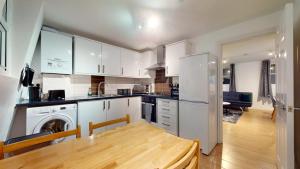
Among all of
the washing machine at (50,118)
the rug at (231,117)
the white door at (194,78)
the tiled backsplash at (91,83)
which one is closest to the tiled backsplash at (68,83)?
the tiled backsplash at (91,83)

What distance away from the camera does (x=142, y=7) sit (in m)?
1.81

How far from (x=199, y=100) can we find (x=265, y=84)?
545cm

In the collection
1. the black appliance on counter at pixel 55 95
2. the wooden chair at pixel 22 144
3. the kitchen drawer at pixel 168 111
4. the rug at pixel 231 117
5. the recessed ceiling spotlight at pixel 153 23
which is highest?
the recessed ceiling spotlight at pixel 153 23

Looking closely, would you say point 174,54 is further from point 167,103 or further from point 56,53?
point 56,53

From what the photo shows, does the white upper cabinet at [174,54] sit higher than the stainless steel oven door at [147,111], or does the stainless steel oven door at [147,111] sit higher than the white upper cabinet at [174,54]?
the white upper cabinet at [174,54]

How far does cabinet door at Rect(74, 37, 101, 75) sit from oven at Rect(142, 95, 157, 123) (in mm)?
1341

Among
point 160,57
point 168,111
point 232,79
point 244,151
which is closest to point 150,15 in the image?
point 160,57

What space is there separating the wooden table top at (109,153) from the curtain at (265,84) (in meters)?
6.75

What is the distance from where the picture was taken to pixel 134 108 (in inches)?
130

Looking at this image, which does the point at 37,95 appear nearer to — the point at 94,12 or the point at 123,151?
the point at 94,12

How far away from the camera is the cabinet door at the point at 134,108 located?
10.4 ft

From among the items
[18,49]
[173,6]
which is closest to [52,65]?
[18,49]

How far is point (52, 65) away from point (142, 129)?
84.9 inches

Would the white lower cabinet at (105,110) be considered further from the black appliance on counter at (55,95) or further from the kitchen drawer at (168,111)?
the kitchen drawer at (168,111)
